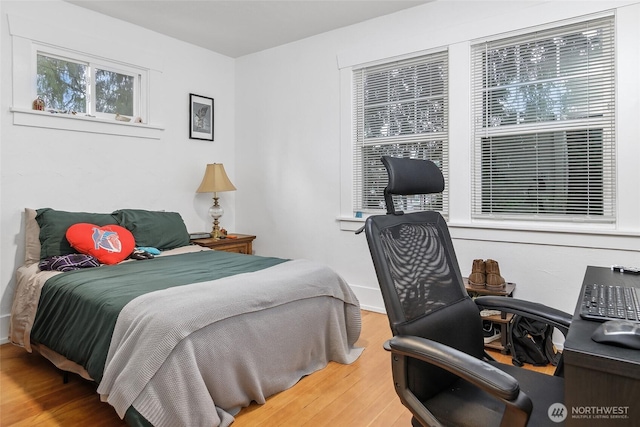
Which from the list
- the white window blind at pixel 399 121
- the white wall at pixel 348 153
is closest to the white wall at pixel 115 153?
the white wall at pixel 348 153

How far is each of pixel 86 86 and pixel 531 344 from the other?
4.01m

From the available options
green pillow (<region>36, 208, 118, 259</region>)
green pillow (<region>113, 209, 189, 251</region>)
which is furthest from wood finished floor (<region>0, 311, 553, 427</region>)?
green pillow (<region>113, 209, 189, 251</region>)

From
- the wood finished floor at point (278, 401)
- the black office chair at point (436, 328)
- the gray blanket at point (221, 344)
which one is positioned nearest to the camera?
the black office chair at point (436, 328)

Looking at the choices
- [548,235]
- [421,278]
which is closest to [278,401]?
[421,278]

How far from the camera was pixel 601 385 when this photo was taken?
78cm

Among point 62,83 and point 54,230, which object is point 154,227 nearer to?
point 54,230

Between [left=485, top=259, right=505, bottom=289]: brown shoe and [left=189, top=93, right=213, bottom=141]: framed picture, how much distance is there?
3161 millimetres

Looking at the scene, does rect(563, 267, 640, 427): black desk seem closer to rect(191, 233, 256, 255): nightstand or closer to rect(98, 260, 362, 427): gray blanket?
rect(98, 260, 362, 427): gray blanket

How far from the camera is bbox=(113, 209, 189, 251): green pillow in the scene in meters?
3.30

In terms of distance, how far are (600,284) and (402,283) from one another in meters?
0.78

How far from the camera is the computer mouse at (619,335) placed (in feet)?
2.65

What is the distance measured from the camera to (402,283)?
128 centimetres

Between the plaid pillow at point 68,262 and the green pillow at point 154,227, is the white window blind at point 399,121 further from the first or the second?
the plaid pillow at point 68,262

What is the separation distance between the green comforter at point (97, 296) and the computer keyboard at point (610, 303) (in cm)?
187
